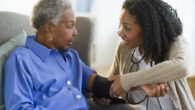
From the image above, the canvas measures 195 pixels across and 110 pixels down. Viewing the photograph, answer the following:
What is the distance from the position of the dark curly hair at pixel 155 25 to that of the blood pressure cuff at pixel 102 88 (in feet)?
0.84

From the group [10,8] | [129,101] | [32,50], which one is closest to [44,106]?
[32,50]

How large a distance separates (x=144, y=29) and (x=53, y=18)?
0.46 metres

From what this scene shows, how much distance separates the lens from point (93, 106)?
1.79 m

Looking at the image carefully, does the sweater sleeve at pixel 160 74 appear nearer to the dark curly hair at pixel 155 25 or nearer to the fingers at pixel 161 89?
the fingers at pixel 161 89

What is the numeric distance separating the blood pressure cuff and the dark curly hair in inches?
10.1

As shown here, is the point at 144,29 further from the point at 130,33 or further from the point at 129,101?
the point at 129,101

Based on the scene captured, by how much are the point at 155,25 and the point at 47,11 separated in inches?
21.0

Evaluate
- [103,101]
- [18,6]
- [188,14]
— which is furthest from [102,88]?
[188,14]

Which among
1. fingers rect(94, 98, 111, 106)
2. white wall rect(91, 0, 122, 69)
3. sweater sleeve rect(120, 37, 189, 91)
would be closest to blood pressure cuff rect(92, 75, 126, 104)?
fingers rect(94, 98, 111, 106)

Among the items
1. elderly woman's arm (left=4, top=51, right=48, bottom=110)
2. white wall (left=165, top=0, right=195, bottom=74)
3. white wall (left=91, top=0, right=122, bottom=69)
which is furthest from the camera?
white wall (left=165, top=0, right=195, bottom=74)

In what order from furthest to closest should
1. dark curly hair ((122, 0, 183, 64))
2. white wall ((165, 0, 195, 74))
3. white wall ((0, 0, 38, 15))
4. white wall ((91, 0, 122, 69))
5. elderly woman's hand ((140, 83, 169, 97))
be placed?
white wall ((165, 0, 195, 74)) < white wall ((91, 0, 122, 69)) < white wall ((0, 0, 38, 15)) < dark curly hair ((122, 0, 183, 64)) < elderly woman's hand ((140, 83, 169, 97))

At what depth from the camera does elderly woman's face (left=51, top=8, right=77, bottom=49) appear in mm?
1583

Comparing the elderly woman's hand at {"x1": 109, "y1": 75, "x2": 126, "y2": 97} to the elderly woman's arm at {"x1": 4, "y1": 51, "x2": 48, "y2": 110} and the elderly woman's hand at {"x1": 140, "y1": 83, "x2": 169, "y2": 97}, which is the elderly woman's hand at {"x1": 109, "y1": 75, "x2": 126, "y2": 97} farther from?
the elderly woman's arm at {"x1": 4, "y1": 51, "x2": 48, "y2": 110}

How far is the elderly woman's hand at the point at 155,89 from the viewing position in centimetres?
154
